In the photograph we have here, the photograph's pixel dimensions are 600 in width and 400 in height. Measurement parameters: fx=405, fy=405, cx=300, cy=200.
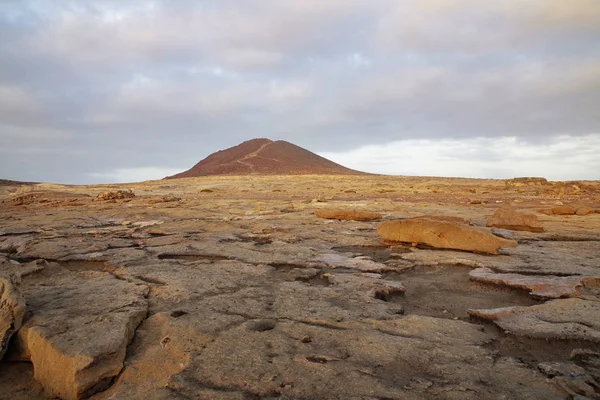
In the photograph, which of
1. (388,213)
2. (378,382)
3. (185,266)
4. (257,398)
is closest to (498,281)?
(378,382)

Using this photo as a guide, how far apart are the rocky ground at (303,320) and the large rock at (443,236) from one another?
0.06ft

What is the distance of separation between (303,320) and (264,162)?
4374cm

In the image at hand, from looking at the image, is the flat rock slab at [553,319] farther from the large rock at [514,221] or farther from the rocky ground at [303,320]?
the large rock at [514,221]

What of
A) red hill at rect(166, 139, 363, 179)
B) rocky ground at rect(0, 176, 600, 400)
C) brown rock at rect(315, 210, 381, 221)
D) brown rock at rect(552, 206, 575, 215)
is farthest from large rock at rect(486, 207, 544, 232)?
red hill at rect(166, 139, 363, 179)

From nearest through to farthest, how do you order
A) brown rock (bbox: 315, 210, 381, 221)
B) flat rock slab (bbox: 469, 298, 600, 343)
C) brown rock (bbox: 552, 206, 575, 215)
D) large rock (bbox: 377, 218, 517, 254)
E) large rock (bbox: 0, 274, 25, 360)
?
large rock (bbox: 0, 274, 25, 360), flat rock slab (bbox: 469, 298, 600, 343), large rock (bbox: 377, 218, 517, 254), brown rock (bbox: 315, 210, 381, 221), brown rock (bbox: 552, 206, 575, 215)

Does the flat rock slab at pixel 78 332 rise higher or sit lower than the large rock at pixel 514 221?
lower

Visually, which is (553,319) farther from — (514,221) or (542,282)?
(514,221)

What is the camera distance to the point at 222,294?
3.24m

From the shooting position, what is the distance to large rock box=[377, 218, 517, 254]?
4.88 m

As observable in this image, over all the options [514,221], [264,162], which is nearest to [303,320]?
[514,221]

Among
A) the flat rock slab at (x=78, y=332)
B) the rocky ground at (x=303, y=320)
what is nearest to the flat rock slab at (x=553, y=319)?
the rocky ground at (x=303, y=320)

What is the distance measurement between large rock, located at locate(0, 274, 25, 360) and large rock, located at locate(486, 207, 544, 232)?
6.43 m

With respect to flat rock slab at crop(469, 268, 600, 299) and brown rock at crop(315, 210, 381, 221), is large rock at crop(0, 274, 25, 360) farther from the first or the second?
brown rock at crop(315, 210, 381, 221)

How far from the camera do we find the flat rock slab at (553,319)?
252 cm
